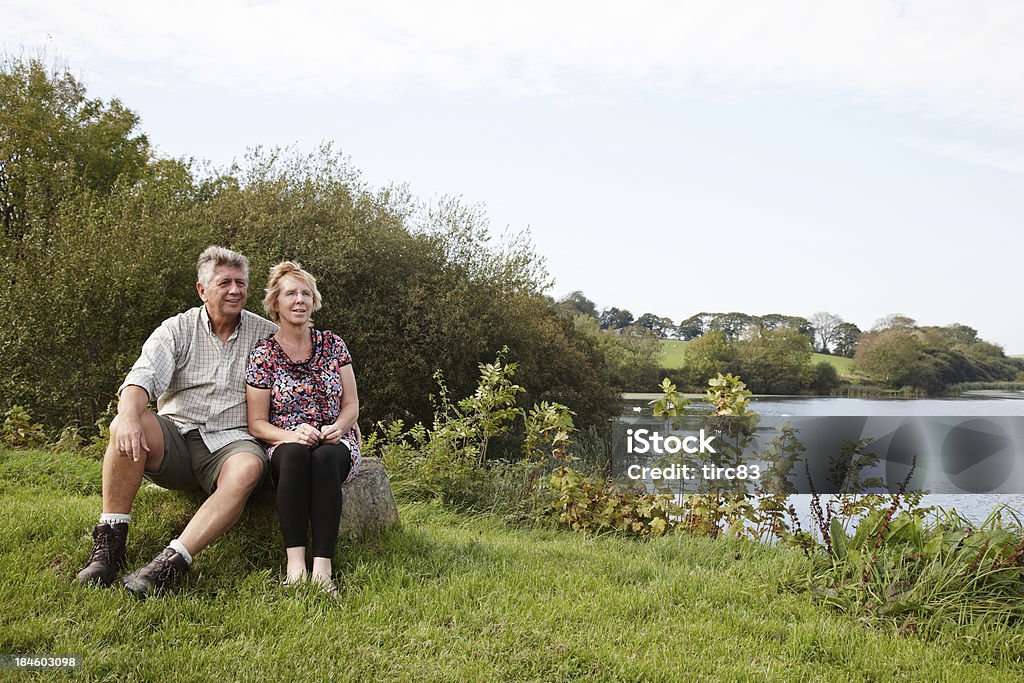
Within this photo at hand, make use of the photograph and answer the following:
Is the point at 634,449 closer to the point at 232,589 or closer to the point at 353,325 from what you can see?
the point at 232,589

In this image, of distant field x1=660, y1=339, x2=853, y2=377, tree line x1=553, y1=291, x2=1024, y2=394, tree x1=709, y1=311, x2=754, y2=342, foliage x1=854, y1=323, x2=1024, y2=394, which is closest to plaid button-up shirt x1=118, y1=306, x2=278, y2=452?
foliage x1=854, y1=323, x2=1024, y2=394

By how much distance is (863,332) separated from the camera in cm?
2148

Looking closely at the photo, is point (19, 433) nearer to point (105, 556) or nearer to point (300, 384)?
point (105, 556)

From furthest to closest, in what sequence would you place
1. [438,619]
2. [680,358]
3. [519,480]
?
[680,358] < [519,480] < [438,619]

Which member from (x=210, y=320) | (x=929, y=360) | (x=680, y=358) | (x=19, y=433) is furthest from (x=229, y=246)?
(x=680, y=358)

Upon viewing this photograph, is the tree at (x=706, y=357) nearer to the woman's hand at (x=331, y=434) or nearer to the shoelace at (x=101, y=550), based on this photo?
the woman's hand at (x=331, y=434)

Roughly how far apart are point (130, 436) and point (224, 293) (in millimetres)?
803

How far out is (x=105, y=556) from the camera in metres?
3.30

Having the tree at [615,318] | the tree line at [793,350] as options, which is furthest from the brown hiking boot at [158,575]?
the tree at [615,318]

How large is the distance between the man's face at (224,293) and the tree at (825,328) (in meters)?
20.9

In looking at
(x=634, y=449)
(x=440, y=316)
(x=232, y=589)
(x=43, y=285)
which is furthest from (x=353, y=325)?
(x=232, y=589)

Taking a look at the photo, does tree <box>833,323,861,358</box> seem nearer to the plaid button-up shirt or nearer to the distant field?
the distant field

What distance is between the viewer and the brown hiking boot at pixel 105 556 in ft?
10.6

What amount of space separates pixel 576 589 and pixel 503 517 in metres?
2.28
